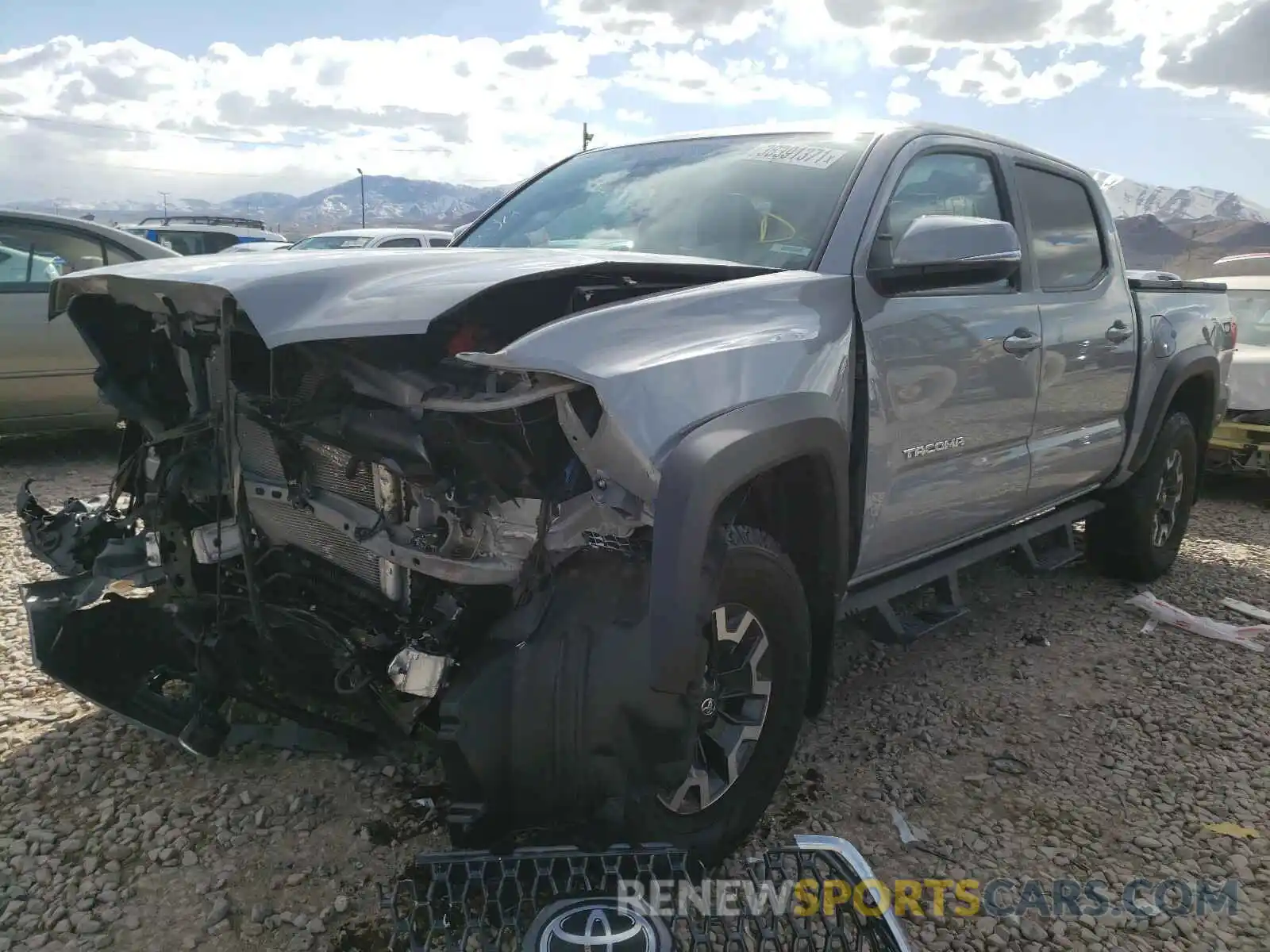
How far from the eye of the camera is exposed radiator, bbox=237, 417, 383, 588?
7.71 feet

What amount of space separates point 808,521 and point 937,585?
4.16 feet

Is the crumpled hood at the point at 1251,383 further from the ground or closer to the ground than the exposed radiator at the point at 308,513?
closer to the ground

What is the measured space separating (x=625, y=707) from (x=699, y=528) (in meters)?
0.39

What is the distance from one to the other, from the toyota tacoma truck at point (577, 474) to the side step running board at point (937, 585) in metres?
0.02

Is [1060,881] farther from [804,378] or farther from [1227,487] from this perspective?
[1227,487]

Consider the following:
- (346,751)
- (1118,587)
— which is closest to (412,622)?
(346,751)

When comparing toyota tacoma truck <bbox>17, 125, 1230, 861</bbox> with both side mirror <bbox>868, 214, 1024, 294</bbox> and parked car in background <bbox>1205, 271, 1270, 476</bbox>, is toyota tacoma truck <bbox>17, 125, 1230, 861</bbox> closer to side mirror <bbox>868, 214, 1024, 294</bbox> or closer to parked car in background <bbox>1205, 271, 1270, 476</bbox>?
side mirror <bbox>868, 214, 1024, 294</bbox>

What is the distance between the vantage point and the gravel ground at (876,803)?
235 cm

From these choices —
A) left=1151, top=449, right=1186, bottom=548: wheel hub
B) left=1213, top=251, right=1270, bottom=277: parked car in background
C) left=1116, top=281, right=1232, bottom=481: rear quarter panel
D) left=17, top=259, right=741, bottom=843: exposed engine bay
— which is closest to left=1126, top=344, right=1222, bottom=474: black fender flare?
left=1116, top=281, right=1232, bottom=481: rear quarter panel

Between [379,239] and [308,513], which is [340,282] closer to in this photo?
[308,513]

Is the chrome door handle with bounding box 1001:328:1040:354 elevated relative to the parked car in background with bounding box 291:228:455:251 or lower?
elevated

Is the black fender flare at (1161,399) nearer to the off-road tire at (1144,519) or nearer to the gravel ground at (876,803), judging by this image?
the off-road tire at (1144,519)

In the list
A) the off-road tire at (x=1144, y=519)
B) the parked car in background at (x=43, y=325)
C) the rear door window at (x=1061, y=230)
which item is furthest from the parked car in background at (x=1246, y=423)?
the parked car in background at (x=43, y=325)
